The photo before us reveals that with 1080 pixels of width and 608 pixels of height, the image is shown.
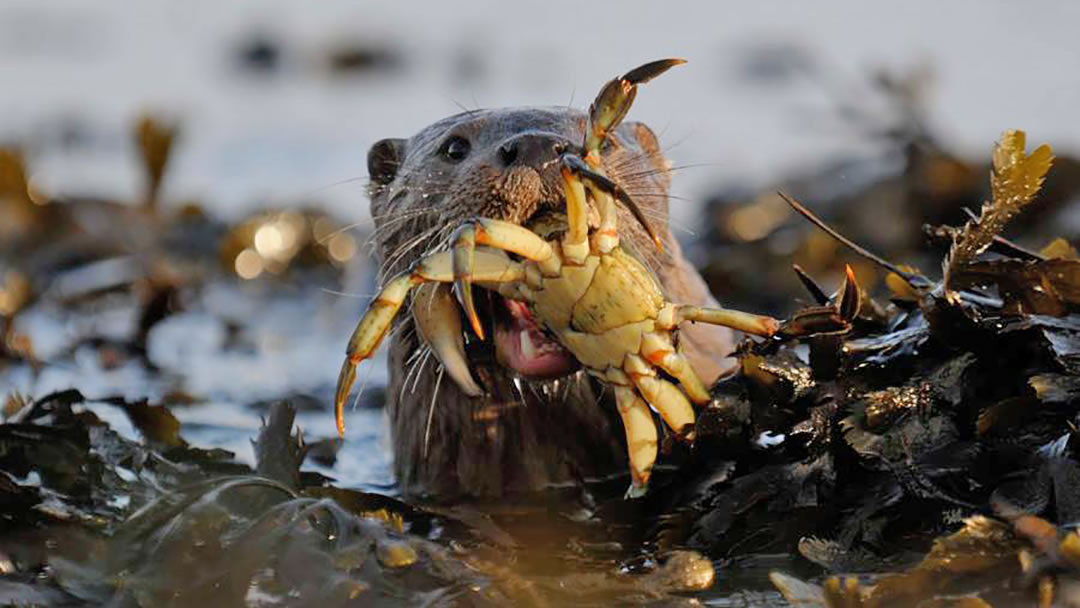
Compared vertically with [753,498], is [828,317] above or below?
above

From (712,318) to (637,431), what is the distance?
24cm

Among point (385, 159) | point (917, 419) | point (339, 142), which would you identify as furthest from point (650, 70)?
point (339, 142)

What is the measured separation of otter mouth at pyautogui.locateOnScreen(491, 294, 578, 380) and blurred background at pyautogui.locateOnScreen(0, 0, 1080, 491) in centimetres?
114

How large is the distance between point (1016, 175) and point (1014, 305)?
0.26m

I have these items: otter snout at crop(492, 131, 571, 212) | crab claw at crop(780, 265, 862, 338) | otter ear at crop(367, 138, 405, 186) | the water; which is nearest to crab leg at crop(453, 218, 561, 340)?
otter snout at crop(492, 131, 571, 212)

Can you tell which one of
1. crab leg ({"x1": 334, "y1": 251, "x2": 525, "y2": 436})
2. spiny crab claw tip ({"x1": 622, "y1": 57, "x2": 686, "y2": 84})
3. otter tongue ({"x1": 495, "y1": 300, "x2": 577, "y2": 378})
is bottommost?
otter tongue ({"x1": 495, "y1": 300, "x2": 577, "y2": 378})

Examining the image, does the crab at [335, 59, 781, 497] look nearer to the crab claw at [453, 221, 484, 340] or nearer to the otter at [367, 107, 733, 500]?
the crab claw at [453, 221, 484, 340]

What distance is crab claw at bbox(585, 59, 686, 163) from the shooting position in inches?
100

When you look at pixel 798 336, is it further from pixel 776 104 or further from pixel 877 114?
pixel 776 104

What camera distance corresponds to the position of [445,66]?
1009 cm

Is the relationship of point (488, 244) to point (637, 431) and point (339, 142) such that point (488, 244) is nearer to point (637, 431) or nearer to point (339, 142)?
point (637, 431)

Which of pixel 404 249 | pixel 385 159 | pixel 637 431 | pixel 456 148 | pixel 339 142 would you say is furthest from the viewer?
pixel 339 142

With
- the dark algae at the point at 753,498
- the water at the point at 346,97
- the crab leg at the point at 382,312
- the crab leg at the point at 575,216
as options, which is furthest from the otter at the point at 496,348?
the water at the point at 346,97

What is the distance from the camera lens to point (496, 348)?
3170 mm
